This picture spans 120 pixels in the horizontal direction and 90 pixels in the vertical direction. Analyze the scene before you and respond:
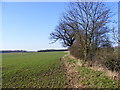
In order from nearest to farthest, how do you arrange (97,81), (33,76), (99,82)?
1. (99,82)
2. (97,81)
3. (33,76)

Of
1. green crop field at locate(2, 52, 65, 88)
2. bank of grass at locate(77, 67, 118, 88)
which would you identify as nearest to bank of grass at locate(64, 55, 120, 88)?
bank of grass at locate(77, 67, 118, 88)

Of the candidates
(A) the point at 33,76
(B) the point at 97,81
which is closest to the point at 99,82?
(B) the point at 97,81

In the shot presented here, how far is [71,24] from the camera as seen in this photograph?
1325cm

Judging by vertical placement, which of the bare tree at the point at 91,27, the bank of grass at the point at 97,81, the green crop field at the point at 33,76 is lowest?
the green crop field at the point at 33,76

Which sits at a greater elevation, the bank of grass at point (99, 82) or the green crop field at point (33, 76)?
the bank of grass at point (99, 82)

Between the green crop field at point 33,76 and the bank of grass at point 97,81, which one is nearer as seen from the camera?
the bank of grass at point 97,81

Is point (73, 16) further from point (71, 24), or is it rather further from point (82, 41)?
point (82, 41)

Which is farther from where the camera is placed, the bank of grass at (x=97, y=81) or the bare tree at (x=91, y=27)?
the bare tree at (x=91, y=27)

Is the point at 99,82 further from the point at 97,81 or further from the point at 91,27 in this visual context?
the point at 91,27

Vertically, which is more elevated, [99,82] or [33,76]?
[99,82]

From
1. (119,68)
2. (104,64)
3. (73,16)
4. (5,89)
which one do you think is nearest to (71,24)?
(73,16)

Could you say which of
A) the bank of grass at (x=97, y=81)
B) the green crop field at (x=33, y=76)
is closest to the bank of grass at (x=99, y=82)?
the bank of grass at (x=97, y=81)

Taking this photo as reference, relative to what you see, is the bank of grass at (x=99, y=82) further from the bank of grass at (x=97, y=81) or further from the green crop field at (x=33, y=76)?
the green crop field at (x=33, y=76)

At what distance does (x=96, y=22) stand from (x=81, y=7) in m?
2.69
